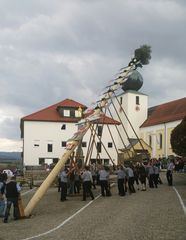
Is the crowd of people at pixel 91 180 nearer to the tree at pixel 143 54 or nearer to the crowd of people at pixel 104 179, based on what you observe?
the crowd of people at pixel 104 179

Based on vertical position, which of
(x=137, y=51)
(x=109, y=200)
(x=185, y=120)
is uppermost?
(x=137, y=51)

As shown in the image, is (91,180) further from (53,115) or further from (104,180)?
(53,115)

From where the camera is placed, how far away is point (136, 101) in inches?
3718

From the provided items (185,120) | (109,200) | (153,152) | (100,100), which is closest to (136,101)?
(153,152)

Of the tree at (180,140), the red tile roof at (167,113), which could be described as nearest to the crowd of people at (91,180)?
the tree at (180,140)

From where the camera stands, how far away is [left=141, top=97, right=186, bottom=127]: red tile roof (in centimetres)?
8442

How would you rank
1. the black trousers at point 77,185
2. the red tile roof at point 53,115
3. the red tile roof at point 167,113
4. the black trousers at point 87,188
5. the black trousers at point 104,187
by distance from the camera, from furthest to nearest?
the red tile roof at point 167,113, the red tile roof at point 53,115, the black trousers at point 77,185, the black trousers at point 104,187, the black trousers at point 87,188

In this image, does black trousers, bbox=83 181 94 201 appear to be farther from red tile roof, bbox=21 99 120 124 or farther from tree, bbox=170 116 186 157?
red tile roof, bbox=21 99 120 124

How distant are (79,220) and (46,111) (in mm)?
65338

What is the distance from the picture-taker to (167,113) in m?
90.0

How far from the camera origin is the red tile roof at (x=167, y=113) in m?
84.4

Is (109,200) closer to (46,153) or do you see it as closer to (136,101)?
(46,153)

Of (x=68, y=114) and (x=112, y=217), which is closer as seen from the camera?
(x=112, y=217)

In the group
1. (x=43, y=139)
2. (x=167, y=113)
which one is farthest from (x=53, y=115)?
(x=167, y=113)
